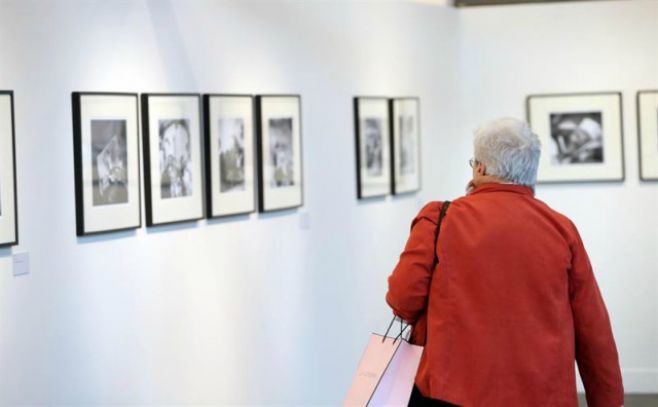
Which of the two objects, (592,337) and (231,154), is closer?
(592,337)

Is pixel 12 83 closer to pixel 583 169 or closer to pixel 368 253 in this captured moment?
pixel 368 253

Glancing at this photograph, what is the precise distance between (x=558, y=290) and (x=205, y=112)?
9.91 feet

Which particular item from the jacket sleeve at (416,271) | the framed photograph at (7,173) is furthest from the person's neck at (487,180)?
the framed photograph at (7,173)

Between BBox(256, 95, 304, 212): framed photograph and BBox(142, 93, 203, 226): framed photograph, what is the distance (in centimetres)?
65

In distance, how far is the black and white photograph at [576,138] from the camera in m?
8.22

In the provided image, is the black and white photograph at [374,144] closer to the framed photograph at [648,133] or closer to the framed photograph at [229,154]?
the framed photograph at [229,154]

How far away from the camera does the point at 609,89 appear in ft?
27.0

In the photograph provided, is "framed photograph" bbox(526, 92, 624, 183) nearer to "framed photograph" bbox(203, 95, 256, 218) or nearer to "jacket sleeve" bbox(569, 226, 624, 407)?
"framed photograph" bbox(203, 95, 256, 218)

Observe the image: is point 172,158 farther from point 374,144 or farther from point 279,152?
point 374,144

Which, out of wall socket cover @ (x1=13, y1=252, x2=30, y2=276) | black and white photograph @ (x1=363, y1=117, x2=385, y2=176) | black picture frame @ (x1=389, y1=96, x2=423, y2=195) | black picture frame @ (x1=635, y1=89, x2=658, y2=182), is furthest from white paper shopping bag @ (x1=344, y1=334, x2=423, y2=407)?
black picture frame @ (x1=635, y1=89, x2=658, y2=182)

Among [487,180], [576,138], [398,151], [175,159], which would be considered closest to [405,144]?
[398,151]

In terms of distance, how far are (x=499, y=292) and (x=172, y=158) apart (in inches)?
108

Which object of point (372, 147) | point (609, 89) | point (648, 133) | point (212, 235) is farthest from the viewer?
point (609, 89)

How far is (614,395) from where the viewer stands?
3.74 meters
